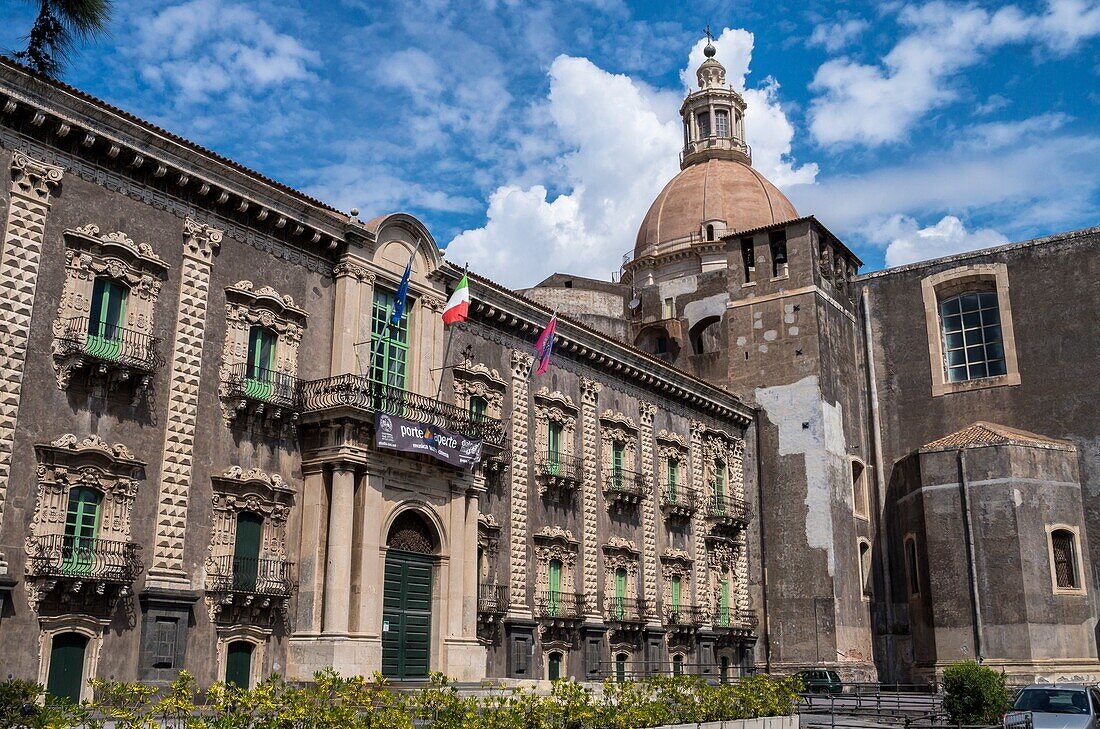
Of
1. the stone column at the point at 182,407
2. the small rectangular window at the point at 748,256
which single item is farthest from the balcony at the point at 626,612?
the small rectangular window at the point at 748,256

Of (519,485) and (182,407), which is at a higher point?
(182,407)

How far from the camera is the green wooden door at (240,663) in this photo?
21453mm

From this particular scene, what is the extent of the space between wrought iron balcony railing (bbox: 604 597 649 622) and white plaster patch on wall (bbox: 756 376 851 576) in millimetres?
9095

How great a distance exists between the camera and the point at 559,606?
3125 centimetres

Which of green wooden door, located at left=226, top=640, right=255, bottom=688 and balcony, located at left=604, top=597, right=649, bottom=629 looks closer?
green wooden door, located at left=226, top=640, right=255, bottom=688

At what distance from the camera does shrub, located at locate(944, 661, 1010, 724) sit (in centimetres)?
2148

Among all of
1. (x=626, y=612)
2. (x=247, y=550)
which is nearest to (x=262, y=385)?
(x=247, y=550)

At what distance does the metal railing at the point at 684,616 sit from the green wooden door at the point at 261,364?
18236mm

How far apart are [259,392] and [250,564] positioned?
3.73m

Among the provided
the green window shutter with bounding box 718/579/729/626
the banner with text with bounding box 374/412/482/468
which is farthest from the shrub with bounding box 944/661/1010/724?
the green window shutter with bounding box 718/579/729/626

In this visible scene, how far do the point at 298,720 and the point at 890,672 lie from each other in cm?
3423

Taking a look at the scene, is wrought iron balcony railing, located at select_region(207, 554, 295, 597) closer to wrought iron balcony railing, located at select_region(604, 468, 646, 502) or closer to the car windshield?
wrought iron balcony railing, located at select_region(604, 468, 646, 502)

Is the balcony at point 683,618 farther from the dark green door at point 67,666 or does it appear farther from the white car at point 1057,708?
the dark green door at point 67,666

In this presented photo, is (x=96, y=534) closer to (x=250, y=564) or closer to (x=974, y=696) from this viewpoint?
(x=250, y=564)
